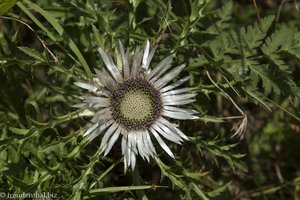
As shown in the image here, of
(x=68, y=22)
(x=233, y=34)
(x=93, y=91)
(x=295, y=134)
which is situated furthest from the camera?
(x=295, y=134)

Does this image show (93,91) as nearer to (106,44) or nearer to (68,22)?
(106,44)

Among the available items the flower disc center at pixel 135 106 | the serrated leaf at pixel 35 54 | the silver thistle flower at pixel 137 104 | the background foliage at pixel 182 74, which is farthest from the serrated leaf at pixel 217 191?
the serrated leaf at pixel 35 54

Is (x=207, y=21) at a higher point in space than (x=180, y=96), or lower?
higher

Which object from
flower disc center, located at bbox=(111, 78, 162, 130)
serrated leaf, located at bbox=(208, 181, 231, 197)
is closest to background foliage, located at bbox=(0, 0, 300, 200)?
serrated leaf, located at bbox=(208, 181, 231, 197)

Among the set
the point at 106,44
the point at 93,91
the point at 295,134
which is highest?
the point at 106,44

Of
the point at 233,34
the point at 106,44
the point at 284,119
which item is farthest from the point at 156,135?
the point at 284,119

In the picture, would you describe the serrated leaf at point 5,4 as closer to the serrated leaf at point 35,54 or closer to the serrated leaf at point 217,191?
the serrated leaf at point 35,54

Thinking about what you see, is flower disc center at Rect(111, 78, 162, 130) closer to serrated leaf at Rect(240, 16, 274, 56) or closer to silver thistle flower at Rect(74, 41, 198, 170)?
silver thistle flower at Rect(74, 41, 198, 170)
